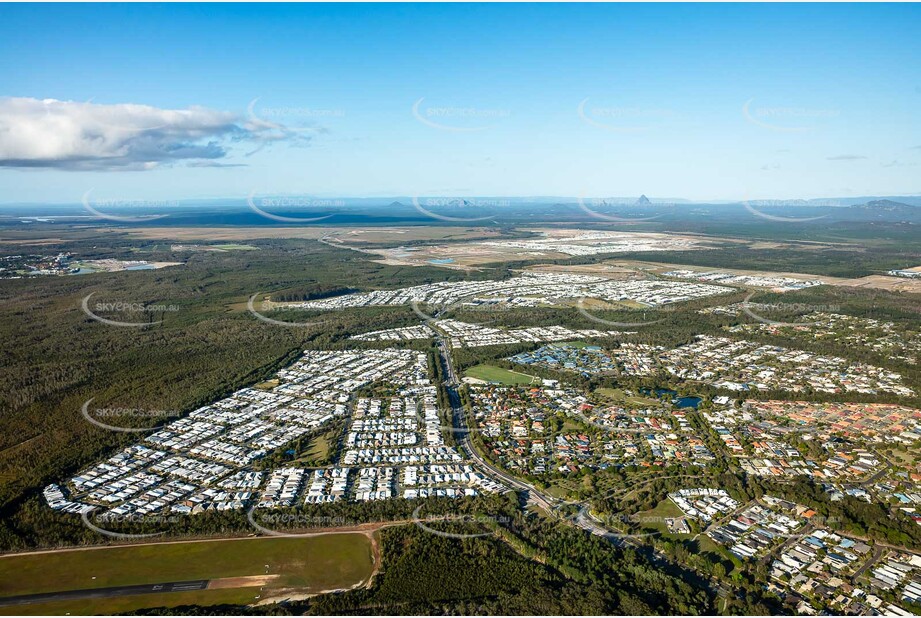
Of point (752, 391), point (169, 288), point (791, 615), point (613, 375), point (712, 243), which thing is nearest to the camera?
point (791, 615)

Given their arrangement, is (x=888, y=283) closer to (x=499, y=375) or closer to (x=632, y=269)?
(x=632, y=269)

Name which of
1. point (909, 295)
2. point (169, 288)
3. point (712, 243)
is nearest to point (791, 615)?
point (909, 295)

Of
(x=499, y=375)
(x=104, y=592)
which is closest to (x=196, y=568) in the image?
(x=104, y=592)

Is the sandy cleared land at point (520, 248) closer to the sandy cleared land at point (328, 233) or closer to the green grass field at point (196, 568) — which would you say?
the sandy cleared land at point (328, 233)

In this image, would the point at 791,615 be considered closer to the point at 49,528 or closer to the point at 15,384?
the point at 49,528

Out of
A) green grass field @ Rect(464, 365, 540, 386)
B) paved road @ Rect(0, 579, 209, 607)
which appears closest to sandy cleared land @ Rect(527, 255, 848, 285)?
green grass field @ Rect(464, 365, 540, 386)

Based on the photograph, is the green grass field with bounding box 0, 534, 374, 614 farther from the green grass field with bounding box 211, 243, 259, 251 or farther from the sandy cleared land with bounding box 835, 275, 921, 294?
the green grass field with bounding box 211, 243, 259, 251
